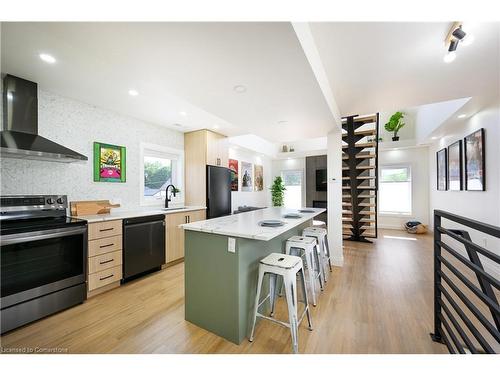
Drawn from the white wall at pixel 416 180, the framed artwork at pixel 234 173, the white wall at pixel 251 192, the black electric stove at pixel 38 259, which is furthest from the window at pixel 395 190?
the black electric stove at pixel 38 259

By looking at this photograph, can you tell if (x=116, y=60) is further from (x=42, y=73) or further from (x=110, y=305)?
(x=110, y=305)

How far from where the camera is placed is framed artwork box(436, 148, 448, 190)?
4505mm

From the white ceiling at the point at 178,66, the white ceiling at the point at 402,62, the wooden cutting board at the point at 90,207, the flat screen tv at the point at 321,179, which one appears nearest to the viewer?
the white ceiling at the point at 178,66

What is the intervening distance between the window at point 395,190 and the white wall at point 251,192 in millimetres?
3694

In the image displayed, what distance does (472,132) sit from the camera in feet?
11.3

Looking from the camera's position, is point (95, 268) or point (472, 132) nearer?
point (95, 268)

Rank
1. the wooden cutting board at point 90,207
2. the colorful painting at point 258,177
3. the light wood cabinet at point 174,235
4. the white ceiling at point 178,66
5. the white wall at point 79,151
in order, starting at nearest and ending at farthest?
the white ceiling at point 178,66 → the white wall at point 79,151 → the wooden cutting board at point 90,207 → the light wood cabinet at point 174,235 → the colorful painting at point 258,177

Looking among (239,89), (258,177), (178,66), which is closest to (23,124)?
(178,66)

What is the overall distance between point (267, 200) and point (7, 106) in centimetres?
647

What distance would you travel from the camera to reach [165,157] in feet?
13.4

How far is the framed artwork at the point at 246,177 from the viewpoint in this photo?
20.2 feet

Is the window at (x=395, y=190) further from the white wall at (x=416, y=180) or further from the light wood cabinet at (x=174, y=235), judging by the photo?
the light wood cabinet at (x=174, y=235)

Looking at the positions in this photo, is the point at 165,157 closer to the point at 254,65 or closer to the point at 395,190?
the point at 254,65
